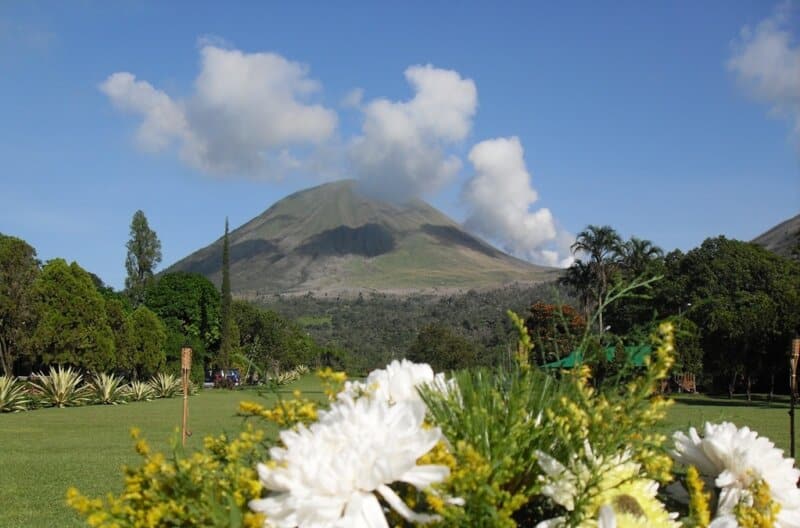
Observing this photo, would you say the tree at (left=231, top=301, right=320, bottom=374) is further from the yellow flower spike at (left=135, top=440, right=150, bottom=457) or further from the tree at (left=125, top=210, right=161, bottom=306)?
the yellow flower spike at (left=135, top=440, right=150, bottom=457)

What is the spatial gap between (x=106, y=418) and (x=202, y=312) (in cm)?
3615

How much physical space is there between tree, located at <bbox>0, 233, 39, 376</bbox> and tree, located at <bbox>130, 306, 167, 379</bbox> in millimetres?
7559

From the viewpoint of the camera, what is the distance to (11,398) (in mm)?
24734

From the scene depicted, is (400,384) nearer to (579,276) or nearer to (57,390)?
(57,390)

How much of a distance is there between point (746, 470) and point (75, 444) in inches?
689

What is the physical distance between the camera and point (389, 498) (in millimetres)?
1118

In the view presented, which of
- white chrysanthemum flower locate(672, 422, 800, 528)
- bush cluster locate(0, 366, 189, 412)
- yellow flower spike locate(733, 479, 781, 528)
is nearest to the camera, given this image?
yellow flower spike locate(733, 479, 781, 528)

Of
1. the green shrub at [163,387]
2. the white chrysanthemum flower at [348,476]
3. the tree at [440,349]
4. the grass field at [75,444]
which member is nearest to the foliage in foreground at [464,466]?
the white chrysanthemum flower at [348,476]

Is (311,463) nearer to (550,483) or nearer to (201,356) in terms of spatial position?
(550,483)

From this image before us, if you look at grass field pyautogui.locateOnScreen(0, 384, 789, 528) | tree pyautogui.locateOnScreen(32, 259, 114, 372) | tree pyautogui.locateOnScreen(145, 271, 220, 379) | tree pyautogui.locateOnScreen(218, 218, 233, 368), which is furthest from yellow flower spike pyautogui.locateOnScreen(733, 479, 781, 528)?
tree pyautogui.locateOnScreen(145, 271, 220, 379)

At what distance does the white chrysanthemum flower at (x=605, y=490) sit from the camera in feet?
4.16

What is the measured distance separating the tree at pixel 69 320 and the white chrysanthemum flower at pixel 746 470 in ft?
108

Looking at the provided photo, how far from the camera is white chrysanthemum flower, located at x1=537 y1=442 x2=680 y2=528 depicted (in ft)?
4.16

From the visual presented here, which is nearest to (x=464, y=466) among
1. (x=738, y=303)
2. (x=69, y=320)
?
(x=69, y=320)
